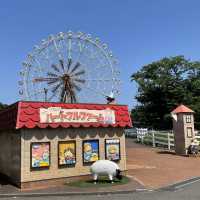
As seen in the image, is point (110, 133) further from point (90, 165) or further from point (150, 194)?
point (150, 194)

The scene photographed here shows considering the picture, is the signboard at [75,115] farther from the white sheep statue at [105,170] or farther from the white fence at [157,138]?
the white fence at [157,138]

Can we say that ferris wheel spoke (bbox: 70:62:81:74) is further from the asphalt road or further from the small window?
the asphalt road

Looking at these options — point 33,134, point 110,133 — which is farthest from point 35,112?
point 110,133

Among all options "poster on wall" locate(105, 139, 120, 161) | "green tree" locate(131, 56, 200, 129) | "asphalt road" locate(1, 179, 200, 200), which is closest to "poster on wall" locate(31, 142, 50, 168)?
"asphalt road" locate(1, 179, 200, 200)

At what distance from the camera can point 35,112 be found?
54.9 feet

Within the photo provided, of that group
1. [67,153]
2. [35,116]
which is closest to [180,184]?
[67,153]

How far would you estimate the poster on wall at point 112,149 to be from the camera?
738 inches

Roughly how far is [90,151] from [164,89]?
142ft

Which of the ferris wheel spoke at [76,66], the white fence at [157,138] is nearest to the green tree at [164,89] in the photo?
the white fence at [157,138]

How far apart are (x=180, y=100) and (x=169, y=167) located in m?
37.8

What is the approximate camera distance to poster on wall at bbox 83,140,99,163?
1798cm

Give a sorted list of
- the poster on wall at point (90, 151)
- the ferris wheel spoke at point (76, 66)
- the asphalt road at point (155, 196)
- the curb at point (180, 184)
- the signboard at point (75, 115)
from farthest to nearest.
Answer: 1. the ferris wheel spoke at point (76, 66)
2. the poster on wall at point (90, 151)
3. the signboard at point (75, 115)
4. the curb at point (180, 184)
5. the asphalt road at point (155, 196)

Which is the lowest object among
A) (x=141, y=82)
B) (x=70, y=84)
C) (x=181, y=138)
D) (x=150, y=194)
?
(x=150, y=194)

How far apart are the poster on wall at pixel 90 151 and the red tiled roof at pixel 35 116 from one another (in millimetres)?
901
